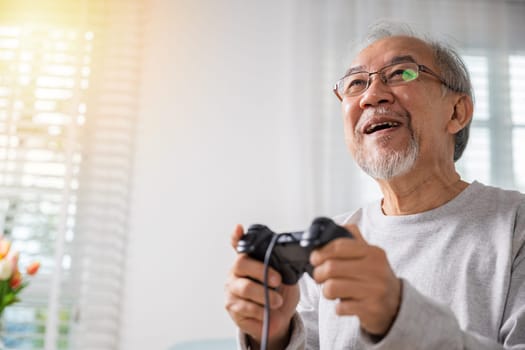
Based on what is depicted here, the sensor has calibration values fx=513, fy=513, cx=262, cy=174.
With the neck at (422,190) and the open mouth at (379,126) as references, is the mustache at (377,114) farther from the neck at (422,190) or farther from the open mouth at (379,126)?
the neck at (422,190)

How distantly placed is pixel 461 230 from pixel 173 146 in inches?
61.7

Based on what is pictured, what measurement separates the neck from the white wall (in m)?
A: 1.14

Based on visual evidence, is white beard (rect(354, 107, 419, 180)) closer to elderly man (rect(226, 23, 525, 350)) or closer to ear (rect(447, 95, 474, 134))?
elderly man (rect(226, 23, 525, 350))

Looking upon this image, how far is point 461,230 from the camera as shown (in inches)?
39.4

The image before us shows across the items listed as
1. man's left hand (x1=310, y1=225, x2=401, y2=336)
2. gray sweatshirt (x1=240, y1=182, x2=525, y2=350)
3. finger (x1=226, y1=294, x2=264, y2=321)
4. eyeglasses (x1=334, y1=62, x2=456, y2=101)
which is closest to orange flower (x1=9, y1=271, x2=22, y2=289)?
gray sweatshirt (x1=240, y1=182, x2=525, y2=350)

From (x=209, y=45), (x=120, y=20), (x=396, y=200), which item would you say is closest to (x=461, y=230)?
(x=396, y=200)

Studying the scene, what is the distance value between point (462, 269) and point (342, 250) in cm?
42

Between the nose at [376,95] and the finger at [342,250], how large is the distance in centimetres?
57

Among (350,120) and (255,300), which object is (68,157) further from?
(255,300)

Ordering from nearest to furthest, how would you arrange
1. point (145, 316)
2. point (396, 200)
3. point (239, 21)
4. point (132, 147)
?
point (396, 200) → point (145, 316) → point (132, 147) → point (239, 21)

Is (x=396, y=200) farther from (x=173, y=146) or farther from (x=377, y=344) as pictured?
(x=173, y=146)

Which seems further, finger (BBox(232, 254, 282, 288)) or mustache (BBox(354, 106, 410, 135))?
mustache (BBox(354, 106, 410, 135))

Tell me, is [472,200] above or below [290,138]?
below

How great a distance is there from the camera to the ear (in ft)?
3.94
